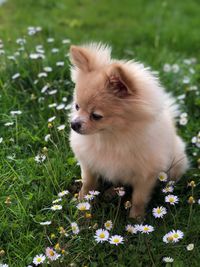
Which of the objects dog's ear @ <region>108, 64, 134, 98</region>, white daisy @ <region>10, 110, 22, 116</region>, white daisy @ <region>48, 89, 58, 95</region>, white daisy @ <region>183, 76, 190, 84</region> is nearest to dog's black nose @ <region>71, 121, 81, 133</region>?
dog's ear @ <region>108, 64, 134, 98</region>

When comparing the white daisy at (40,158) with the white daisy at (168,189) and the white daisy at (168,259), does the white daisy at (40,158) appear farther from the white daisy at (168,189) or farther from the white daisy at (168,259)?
the white daisy at (168,259)

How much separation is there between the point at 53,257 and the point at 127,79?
35.6 inches

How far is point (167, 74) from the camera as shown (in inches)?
150

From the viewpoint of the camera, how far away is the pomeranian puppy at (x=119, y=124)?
2150 millimetres

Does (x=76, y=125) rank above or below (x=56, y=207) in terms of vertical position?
above

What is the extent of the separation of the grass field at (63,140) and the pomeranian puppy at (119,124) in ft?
0.65

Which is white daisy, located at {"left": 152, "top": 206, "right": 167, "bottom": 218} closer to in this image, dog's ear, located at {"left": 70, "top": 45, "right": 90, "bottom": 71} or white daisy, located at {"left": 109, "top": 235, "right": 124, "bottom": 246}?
white daisy, located at {"left": 109, "top": 235, "right": 124, "bottom": 246}

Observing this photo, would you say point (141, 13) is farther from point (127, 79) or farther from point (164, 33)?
point (127, 79)

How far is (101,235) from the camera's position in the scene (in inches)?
86.9

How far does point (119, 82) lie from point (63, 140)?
92cm

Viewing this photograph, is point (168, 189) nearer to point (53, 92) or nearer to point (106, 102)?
point (106, 102)

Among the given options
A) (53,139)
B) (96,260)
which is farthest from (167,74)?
(96,260)

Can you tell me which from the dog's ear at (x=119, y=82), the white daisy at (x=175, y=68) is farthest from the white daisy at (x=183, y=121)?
the dog's ear at (x=119, y=82)

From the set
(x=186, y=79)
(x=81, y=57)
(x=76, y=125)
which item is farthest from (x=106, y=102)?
(x=186, y=79)
